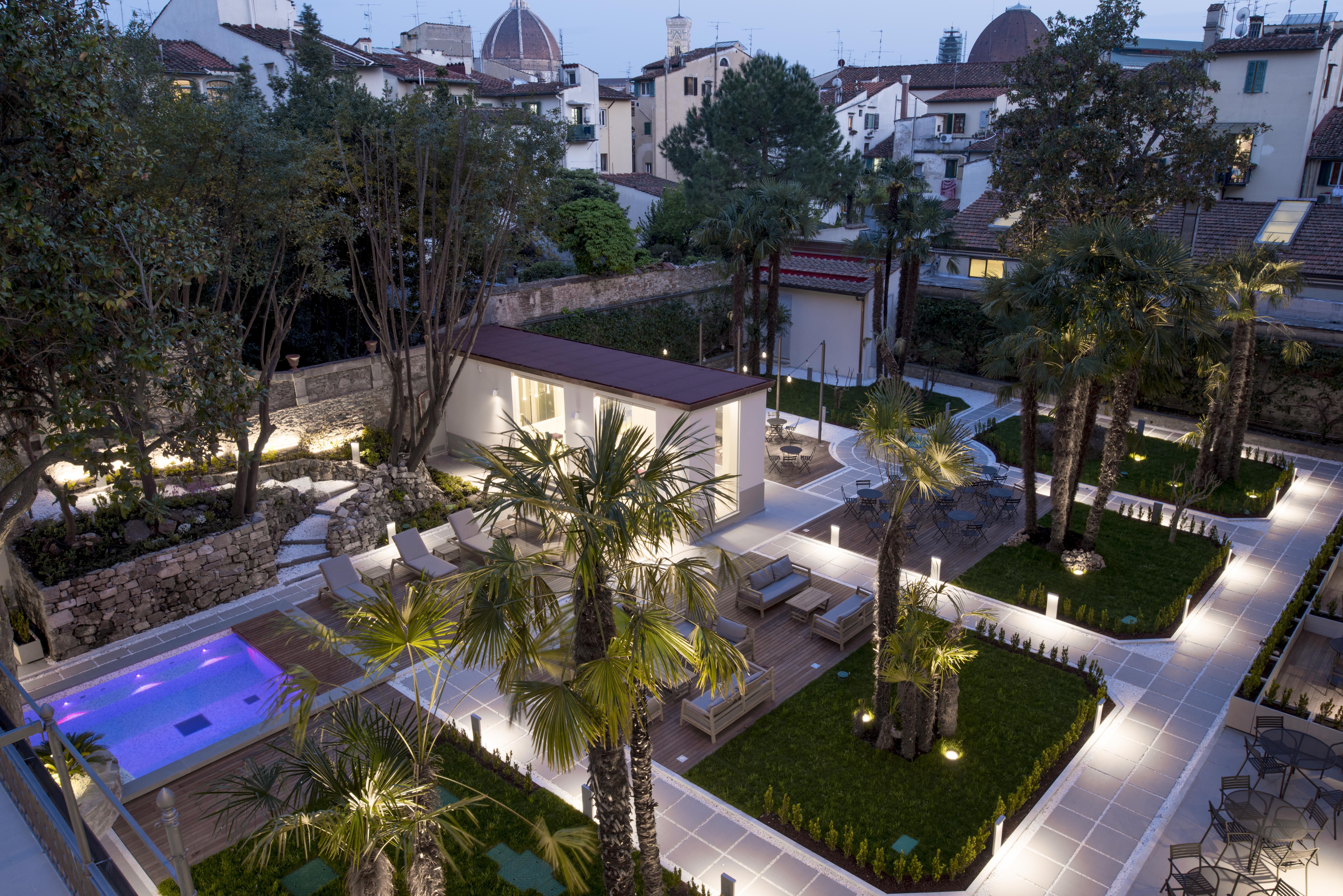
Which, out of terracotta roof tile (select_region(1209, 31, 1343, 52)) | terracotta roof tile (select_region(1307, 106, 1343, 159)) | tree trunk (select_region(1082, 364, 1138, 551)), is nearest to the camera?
tree trunk (select_region(1082, 364, 1138, 551))

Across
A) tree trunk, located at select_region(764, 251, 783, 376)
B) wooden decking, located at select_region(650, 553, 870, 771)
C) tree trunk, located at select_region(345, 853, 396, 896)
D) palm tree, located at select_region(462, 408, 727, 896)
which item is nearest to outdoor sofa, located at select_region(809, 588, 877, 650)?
wooden decking, located at select_region(650, 553, 870, 771)

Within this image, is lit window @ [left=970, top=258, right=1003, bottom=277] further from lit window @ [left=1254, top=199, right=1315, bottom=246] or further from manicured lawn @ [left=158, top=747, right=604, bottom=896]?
manicured lawn @ [left=158, top=747, right=604, bottom=896]

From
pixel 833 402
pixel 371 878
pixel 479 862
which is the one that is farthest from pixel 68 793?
pixel 833 402

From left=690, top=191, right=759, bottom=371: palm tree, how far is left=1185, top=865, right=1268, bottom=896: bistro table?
18787mm

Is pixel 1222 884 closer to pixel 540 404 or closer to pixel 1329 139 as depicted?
pixel 540 404

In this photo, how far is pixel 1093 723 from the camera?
37.4 ft

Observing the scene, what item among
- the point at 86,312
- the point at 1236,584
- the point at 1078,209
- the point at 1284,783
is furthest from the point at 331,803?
the point at 1078,209

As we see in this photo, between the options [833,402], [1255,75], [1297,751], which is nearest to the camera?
[1297,751]

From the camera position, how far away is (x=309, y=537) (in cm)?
1703

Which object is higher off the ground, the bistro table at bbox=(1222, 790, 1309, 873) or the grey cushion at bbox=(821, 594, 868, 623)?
the grey cushion at bbox=(821, 594, 868, 623)

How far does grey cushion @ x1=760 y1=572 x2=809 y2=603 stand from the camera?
47.0ft

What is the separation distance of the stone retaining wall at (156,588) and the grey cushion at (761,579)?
28.7ft

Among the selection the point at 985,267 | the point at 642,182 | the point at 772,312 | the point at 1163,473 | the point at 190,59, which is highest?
the point at 190,59

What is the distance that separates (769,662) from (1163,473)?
1254 centimetres
